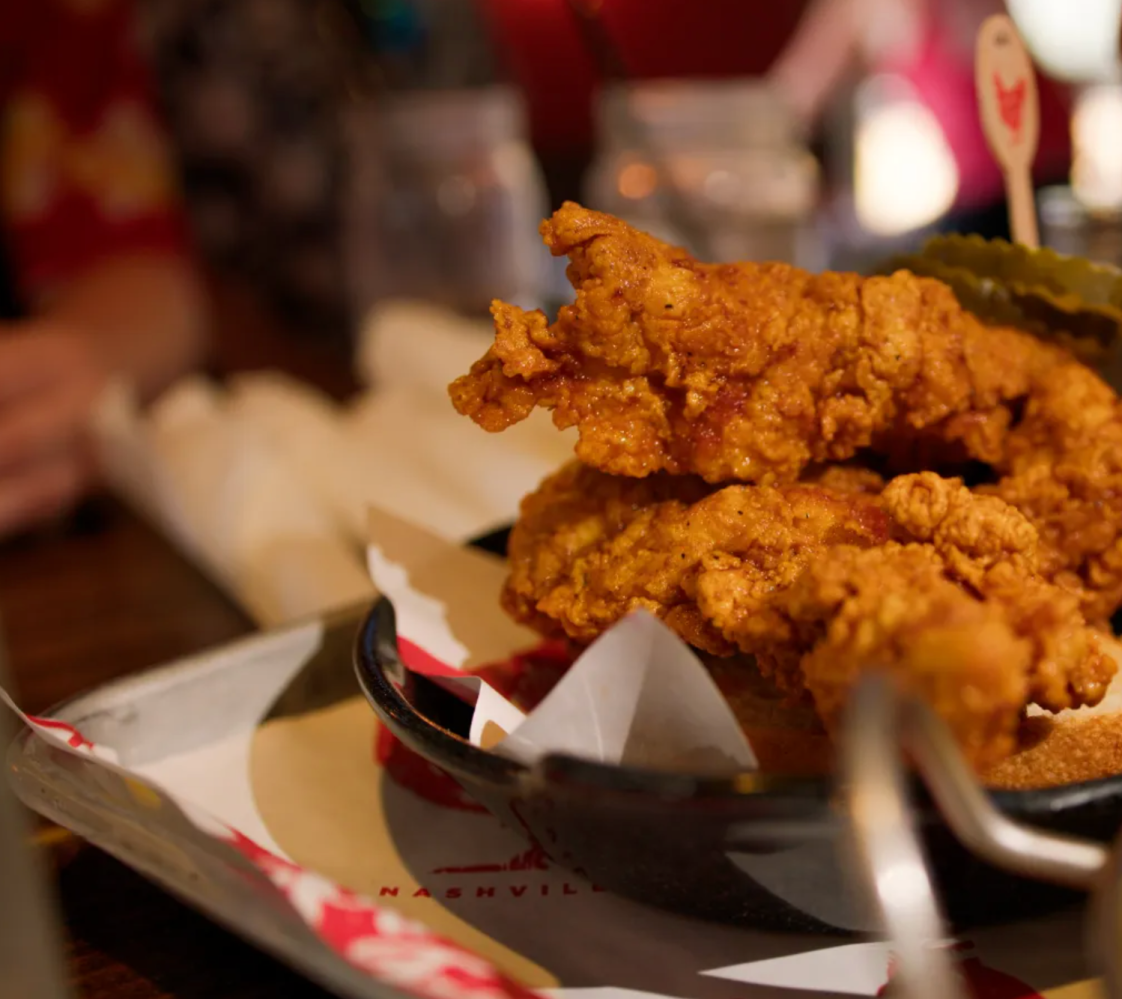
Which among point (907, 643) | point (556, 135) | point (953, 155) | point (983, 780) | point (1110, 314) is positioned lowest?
point (983, 780)

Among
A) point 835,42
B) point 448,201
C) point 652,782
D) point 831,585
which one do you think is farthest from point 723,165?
point 835,42

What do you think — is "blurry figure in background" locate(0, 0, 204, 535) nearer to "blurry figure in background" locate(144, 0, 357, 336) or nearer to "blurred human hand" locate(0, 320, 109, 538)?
"blurred human hand" locate(0, 320, 109, 538)

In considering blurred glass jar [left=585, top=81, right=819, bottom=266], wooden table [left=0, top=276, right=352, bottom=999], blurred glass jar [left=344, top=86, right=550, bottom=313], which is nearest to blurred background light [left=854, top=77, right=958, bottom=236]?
blurred glass jar [left=585, top=81, right=819, bottom=266]

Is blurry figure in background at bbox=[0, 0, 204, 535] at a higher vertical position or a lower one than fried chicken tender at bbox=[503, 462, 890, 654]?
higher

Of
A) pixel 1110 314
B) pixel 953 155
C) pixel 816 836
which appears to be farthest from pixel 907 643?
pixel 953 155

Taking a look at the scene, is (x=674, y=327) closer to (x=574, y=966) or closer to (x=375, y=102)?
(x=574, y=966)

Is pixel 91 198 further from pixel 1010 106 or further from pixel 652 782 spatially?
pixel 652 782

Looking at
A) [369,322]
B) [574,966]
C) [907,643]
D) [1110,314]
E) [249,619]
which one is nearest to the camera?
[907,643]
